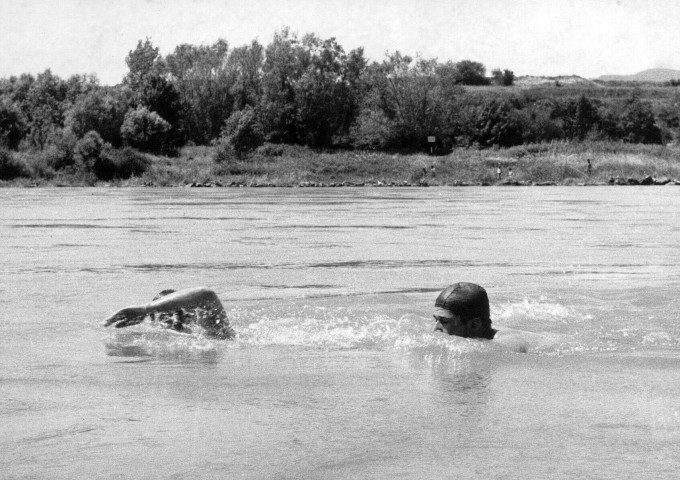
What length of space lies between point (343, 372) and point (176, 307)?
6.89 feet

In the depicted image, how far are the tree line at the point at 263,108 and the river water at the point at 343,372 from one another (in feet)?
239

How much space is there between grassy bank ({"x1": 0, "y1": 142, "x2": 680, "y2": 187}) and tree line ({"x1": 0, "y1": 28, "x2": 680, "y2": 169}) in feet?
14.2

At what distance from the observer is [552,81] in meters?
188

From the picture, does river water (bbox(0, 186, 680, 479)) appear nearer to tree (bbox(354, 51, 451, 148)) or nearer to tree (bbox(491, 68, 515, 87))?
tree (bbox(354, 51, 451, 148))

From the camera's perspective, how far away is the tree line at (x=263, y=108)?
96688 millimetres

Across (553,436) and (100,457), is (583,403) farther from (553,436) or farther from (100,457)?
(100,457)

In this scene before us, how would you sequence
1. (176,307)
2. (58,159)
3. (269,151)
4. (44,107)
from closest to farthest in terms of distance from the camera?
1. (176,307)
2. (58,159)
3. (269,151)
4. (44,107)

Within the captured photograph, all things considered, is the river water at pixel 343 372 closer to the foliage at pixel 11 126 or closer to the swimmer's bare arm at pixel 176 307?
the swimmer's bare arm at pixel 176 307

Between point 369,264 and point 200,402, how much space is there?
10.3 meters

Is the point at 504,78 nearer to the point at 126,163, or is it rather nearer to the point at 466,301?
the point at 126,163

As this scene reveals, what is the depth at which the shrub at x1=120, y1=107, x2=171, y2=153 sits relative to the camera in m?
95.2

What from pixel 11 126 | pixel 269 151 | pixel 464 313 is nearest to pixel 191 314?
pixel 464 313

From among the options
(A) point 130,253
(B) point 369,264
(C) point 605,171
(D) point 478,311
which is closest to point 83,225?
(A) point 130,253

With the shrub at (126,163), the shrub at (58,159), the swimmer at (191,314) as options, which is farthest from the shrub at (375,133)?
the swimmer at (191,314)
